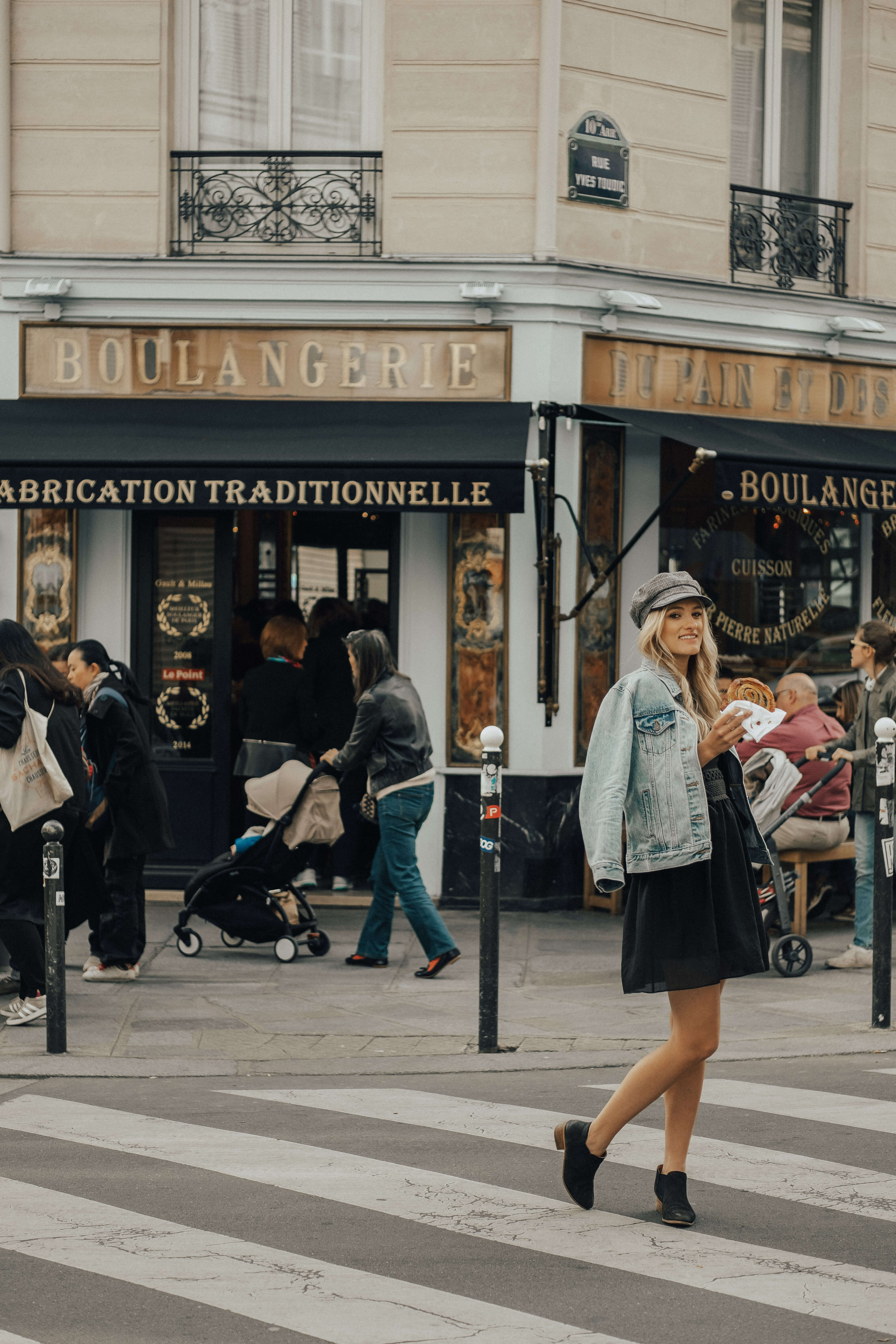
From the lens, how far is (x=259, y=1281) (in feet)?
14.5

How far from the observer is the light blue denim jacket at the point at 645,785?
15.5ft

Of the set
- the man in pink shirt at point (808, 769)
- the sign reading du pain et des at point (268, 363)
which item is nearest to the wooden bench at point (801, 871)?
the man in pink shirt at point (808, 769)

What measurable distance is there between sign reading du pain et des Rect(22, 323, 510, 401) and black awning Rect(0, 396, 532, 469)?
85mm

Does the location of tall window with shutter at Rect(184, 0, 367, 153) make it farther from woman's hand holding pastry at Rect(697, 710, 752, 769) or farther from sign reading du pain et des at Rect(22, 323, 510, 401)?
woman's hand holding pastry at Rect(697, 710, 752, 769)

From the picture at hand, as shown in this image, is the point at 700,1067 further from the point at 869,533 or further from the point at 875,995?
the point at 869,533

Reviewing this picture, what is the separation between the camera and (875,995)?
793 centimetres

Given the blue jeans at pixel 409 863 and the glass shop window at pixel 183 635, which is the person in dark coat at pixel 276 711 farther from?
the blue jeans at pixel 409 863

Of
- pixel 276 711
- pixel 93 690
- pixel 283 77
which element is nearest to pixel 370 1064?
pixel 93 690

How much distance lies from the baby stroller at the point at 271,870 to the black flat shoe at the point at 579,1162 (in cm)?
450

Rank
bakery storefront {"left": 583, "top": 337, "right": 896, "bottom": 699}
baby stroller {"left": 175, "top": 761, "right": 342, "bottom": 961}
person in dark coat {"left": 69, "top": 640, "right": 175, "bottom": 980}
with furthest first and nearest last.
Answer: bakery storefront {"left": 583, "top": 337, "right": 896, "bottom": 699}, baby stroller {"left": 175, "top": 761, "right": 342, "bottom": 961}, person in dark coat {"left": 69, "top": 640, "right": 175, "bottom": 980}

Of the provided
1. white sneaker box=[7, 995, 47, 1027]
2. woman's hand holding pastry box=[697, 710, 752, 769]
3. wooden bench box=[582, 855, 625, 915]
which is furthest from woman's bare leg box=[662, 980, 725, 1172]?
wooden bench box=[582, 855, 625, 915]

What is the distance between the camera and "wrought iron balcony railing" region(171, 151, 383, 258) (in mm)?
11578

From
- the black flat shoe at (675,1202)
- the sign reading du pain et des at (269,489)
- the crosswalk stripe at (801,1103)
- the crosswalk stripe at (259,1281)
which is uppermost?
the sign reading du pain et des at (269,489)

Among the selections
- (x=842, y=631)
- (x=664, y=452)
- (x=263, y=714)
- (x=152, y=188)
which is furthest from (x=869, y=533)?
(x=152, y=188)
